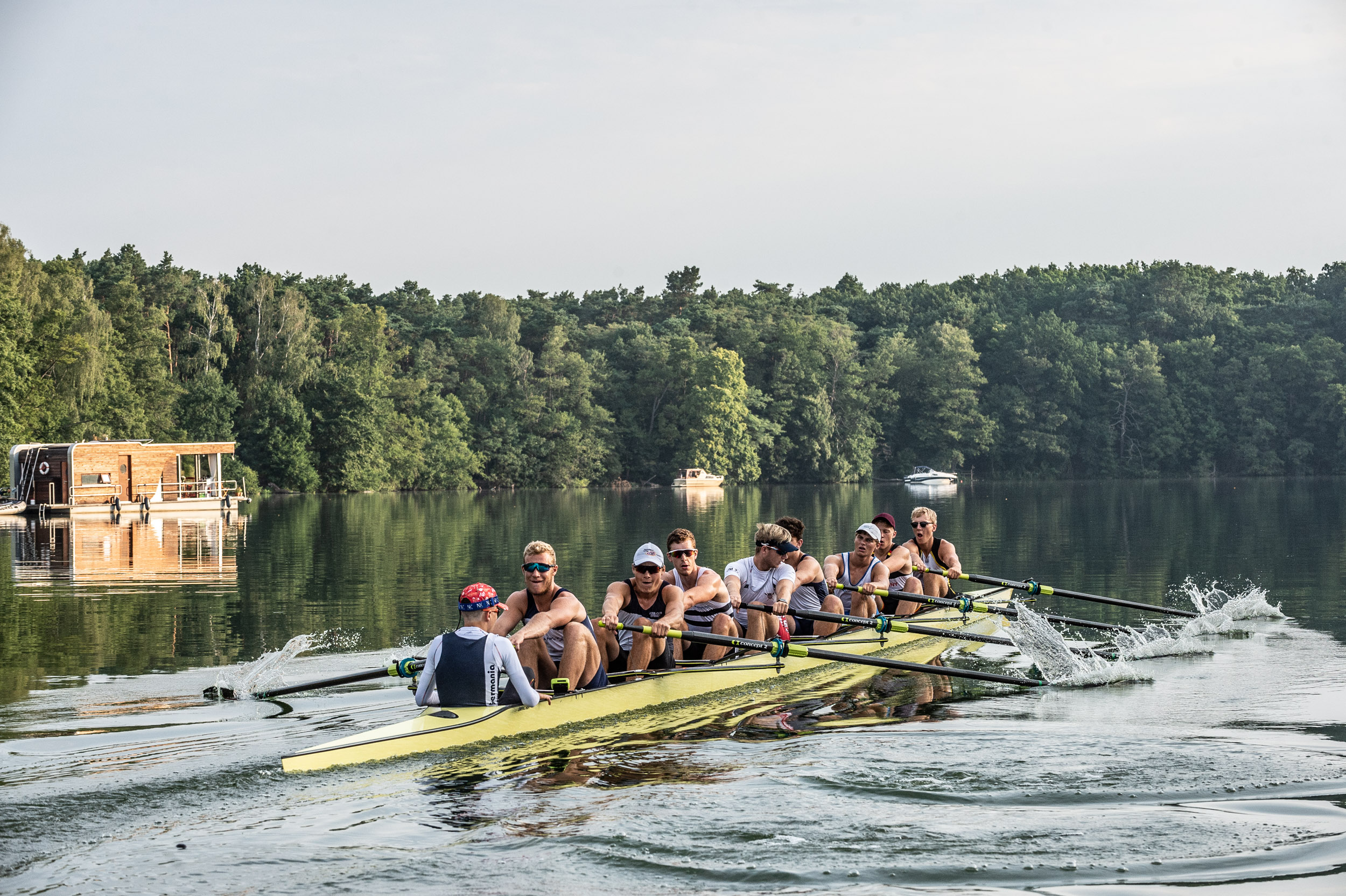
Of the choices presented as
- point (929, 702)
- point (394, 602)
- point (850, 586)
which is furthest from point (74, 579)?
point (929, 702)

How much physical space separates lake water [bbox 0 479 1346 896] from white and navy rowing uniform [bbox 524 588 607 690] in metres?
0.61

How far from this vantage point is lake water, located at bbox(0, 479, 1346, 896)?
22.4 feet

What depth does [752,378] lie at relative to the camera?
91.3 metres

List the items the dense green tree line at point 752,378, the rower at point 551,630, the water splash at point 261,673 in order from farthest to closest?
the dense green tree line at point 752,378, the water splash at point 261,673, the rower at point 551,630

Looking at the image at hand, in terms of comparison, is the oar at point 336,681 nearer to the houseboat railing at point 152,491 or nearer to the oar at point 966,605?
the oar at point 966,605

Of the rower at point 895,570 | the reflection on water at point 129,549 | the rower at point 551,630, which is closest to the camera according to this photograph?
the rower at point 551,630

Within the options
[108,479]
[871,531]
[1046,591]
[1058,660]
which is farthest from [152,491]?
[1058,660]

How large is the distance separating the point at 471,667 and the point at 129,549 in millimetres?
24103

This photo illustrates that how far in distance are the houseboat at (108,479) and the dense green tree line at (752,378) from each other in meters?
16.6

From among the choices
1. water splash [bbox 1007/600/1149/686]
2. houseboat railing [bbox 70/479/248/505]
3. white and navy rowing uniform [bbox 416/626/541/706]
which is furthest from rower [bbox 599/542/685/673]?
houseboat railing [bbox 70/479/248/505]

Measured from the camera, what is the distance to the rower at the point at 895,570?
50.2 ft

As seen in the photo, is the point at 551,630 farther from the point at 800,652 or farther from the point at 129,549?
the point at 129,549

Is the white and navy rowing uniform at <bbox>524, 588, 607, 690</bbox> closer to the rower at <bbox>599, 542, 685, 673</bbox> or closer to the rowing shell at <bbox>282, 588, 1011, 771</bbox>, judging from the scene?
the rowing shell at <bbox>282, 588, 1011, 771</bbox>

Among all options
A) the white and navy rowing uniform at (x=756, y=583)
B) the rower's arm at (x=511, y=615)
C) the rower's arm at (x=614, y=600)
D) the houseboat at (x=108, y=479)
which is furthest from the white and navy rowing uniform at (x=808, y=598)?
the houseboat at (x=108, y=479)
